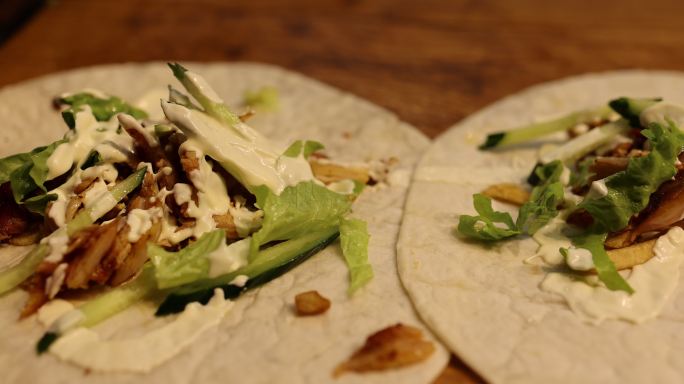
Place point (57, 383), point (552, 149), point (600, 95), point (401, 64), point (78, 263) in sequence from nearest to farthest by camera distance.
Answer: point (57, 383) → point (78, 263) → point (552, 149) → point (600, 95) → point (401, 64)

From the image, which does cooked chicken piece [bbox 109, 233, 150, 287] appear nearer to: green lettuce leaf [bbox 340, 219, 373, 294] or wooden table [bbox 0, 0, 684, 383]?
green lettuce leaf [bbox 340, 219, 373, 294]

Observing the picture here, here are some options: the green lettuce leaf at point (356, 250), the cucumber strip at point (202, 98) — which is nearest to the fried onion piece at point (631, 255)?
the green lettuce leaf at point (356, 250)

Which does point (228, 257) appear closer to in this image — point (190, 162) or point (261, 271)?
point (261, 271)

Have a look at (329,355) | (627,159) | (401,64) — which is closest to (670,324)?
(627,159)

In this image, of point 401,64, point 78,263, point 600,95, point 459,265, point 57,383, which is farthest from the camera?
point 401,64

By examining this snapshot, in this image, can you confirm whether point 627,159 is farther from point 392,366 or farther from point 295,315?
point 295,315

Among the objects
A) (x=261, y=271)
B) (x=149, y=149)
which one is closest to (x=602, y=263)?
(x=261, y=271)
